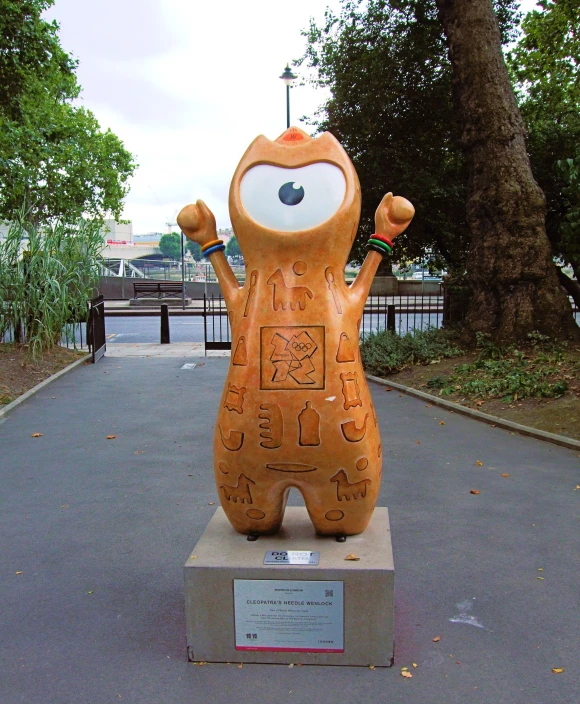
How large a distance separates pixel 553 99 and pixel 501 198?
5840 mm

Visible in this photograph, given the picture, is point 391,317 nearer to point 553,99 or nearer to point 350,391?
point 553,99

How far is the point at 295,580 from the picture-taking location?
2824 mm

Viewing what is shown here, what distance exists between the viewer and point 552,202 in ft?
38.3

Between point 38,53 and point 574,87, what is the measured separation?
10438 mm

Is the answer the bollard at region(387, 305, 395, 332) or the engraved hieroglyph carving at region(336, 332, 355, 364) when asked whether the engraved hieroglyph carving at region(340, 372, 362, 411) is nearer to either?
the engraved hieroglyph carving at region(336, 332, 355, 364)

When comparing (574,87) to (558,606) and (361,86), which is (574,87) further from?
(558,606)

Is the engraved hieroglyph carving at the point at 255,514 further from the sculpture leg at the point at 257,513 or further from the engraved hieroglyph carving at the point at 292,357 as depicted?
the engraved hieroglyph carving at the point at 292,357

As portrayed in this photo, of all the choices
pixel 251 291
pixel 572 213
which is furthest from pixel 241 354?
pixel 572 213

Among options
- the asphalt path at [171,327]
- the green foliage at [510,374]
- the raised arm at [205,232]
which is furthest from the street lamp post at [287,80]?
the raised arm at [205,232]

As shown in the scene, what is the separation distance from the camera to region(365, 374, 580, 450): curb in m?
6.24

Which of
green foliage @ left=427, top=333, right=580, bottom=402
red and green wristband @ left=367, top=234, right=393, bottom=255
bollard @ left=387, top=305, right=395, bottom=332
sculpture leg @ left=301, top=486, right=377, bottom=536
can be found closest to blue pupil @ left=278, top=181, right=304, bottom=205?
red and green wristband @ left=367, top=234, right=393, bottom=255

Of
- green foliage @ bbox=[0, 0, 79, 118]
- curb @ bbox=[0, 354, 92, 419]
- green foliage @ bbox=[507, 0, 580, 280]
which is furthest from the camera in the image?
green foliage @ bbox=[507, 0, 580, 280]

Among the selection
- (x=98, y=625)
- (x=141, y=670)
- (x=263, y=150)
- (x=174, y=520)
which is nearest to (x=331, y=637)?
(x=141, y=670)

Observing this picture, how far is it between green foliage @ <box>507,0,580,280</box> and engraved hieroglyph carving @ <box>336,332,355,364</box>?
A: 25.4 feet
